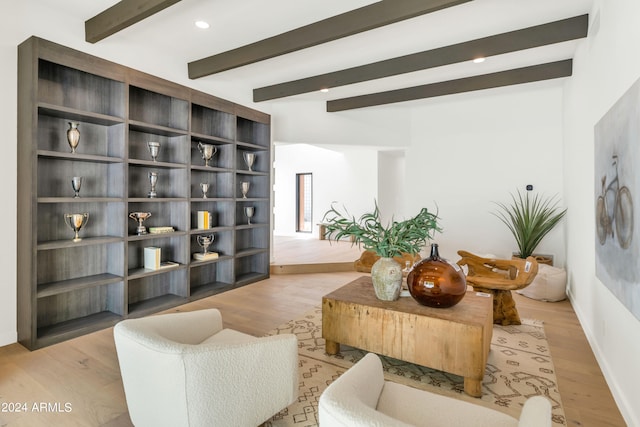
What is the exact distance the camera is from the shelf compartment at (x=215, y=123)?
14.3 feet

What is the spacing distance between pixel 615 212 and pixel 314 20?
2727mm

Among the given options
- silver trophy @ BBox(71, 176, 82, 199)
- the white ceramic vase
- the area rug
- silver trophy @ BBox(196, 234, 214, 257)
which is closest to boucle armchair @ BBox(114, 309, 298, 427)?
the area rug

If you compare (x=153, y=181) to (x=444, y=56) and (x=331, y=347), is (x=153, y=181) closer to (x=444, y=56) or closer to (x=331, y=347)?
(x=331, y=347)

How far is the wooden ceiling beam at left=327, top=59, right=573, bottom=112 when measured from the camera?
408cm

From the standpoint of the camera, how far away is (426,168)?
6047mm

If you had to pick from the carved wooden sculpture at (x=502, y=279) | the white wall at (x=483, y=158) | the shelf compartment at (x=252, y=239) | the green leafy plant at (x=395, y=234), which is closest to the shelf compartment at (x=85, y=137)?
the shelf compartment at (x=252, y=239)

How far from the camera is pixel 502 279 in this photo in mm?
3199

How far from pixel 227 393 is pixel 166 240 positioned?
2.91 m

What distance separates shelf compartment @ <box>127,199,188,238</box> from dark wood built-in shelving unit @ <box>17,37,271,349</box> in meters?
0.01

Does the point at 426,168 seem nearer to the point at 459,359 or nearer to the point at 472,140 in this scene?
A: the point at 472,140

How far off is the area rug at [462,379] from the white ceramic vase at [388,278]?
1.78ft

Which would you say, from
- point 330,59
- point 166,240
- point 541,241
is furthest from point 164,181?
point 541,241

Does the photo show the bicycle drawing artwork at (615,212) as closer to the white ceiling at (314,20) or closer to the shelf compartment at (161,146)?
the white ceiling at (314,20)

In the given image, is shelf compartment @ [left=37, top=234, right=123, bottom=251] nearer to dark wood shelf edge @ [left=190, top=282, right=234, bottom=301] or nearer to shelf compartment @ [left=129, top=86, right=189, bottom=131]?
dark wood shelf edge @ [left=190, top=282, right=234, bottom=301]
